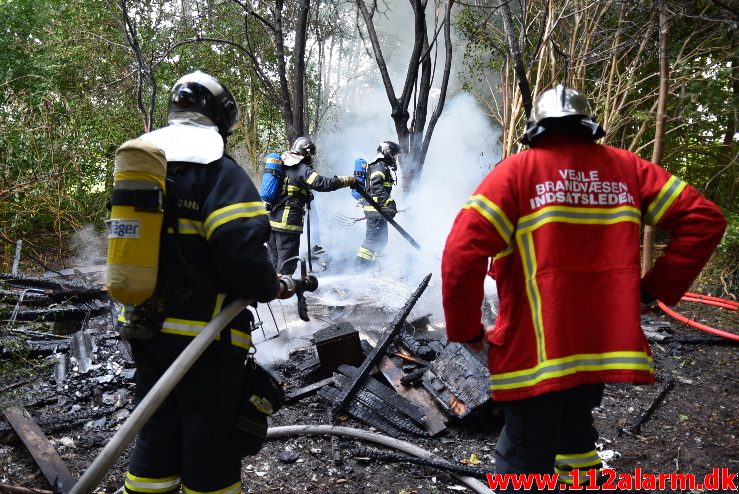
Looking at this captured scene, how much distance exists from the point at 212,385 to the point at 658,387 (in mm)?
4008

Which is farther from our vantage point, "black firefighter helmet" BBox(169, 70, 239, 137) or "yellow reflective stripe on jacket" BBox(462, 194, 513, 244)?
"black firefighter helmet" BBox(169, 70, 239, 137)

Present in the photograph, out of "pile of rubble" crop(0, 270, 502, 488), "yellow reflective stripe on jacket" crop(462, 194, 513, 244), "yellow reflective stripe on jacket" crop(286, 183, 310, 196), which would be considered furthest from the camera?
"yellow reflective stripe on jacket" crop(286, 183, 310, 196)

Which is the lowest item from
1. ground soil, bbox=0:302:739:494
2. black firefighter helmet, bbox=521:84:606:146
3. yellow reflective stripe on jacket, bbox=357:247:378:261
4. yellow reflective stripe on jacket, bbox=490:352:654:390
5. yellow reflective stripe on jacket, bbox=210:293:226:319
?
ground soil, bbox=0:302:739:494

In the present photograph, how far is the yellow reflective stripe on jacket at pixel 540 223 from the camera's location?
2076 mm

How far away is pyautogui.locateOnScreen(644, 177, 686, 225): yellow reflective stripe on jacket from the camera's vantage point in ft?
7.16

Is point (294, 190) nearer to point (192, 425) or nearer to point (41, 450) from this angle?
point (41, 450)

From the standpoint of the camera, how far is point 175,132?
7.29 ft

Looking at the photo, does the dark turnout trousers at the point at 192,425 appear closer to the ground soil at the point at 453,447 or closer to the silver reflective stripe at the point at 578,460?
the ground soil at the point at 453,447

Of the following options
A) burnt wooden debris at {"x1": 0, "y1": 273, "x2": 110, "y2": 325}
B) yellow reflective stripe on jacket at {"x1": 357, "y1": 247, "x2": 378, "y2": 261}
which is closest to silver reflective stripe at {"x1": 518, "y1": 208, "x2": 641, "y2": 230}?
burnt wooden debris at {"x1": 0, "y1": 273, "x2": 110, "y2": 325}

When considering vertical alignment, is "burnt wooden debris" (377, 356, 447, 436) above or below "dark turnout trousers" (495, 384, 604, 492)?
below

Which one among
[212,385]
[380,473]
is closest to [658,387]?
[380,473]

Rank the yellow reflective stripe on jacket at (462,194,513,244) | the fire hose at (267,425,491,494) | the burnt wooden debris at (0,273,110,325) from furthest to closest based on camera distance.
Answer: the burnt wooden debris at (0,273,110,325) → the fire hose at (267,425,491,494) → the yellow reflective stripe on jacket at (462,194,513,244)

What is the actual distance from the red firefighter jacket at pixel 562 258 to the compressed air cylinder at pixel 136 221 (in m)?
1.14

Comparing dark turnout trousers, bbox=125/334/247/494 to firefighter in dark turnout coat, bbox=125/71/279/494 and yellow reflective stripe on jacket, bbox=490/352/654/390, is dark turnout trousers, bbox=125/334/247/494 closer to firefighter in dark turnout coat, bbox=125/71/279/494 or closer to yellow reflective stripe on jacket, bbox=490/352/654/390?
firefighter in dark turnout coat, bbox=125/71/279/494
